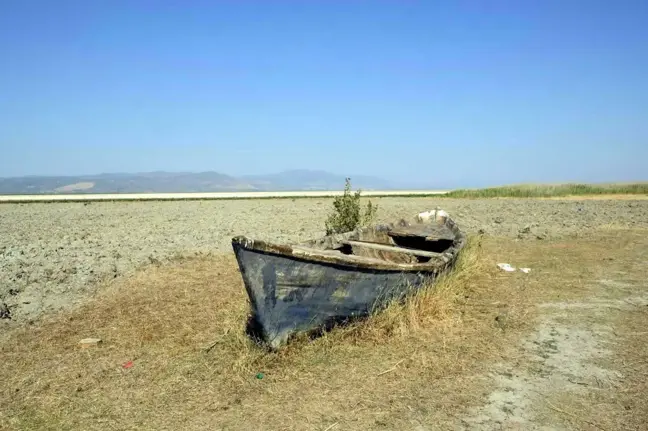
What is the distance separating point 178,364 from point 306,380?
1.66 metres

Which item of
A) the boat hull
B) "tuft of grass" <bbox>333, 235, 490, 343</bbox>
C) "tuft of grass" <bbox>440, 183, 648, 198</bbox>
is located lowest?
"tuft of grass" <bbox>333, 235, 490, 343</bbox>

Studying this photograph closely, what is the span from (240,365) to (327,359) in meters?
1.04

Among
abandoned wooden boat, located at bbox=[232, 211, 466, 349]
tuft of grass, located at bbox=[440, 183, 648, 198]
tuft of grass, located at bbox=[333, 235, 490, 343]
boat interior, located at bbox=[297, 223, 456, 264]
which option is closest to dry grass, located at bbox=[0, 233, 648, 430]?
tuft of grass, located at bbox=[333, 235, 490, 343]

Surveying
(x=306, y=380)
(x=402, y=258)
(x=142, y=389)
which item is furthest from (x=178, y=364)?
(x=402, y=258)

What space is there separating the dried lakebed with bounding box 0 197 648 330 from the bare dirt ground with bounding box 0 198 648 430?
0.36 ft

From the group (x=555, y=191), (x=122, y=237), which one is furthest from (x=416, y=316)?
(x=555, y=191)

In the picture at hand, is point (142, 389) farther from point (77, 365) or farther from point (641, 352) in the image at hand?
point (641, 352)

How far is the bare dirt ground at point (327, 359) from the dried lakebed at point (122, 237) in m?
0.11

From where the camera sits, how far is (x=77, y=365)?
6.17m

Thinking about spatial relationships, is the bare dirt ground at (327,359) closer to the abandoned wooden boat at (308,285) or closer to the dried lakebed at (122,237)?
the dried lakebed at (122,237)

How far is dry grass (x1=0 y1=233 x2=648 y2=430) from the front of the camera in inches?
195

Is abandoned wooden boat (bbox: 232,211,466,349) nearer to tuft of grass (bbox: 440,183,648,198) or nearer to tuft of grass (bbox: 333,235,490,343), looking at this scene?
tuft of grass (bbox: 333,235,490,343)

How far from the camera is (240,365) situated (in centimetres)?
588

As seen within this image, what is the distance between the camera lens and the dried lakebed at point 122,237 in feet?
31.9
